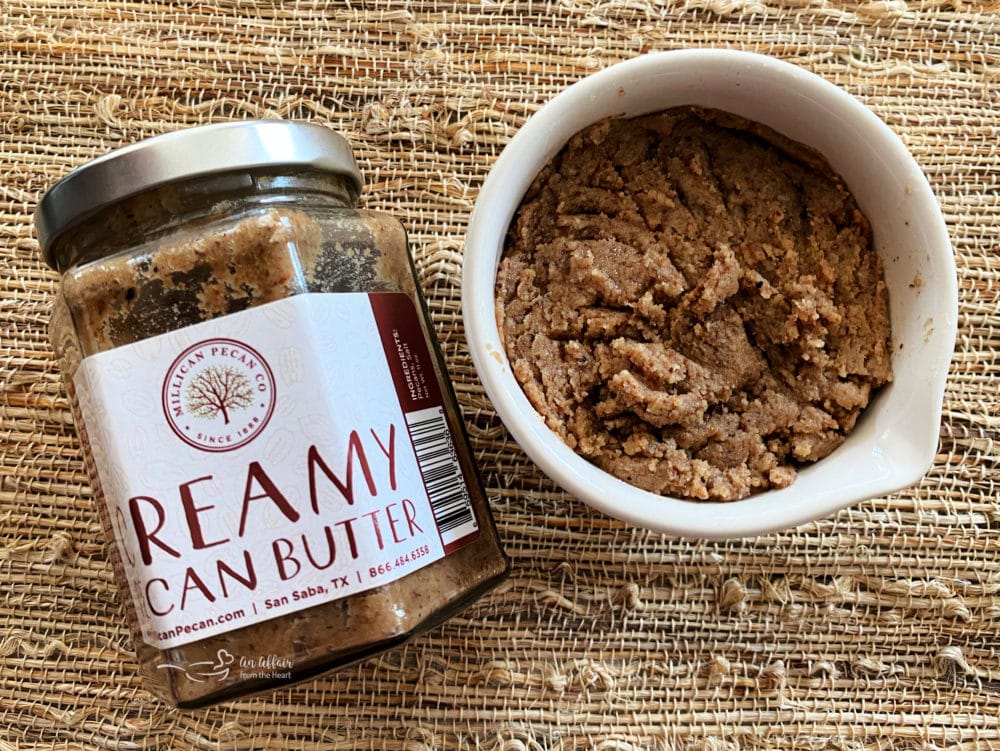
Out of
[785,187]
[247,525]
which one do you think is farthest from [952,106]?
[247,525]

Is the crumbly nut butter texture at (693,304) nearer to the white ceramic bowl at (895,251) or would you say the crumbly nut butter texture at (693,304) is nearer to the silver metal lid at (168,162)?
the white ceramic bowl at (895,251)

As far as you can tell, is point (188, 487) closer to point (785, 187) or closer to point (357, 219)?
point (357, 219)

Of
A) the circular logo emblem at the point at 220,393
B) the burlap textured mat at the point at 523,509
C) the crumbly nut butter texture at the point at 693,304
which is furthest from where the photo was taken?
the burlap textured mat at the point at 523,509

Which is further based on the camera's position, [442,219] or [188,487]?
[442,219]

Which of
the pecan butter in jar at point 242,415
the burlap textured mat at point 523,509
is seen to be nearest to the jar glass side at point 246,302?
the pecan butter in jar at point 242,415

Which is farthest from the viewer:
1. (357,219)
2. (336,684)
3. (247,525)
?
(336,684)

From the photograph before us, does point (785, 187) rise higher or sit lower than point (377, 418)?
higher
